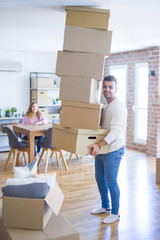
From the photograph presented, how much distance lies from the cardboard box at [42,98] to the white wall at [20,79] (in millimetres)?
170

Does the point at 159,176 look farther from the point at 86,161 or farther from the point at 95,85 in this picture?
the point at 95,85

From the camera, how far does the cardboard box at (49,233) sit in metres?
2.29

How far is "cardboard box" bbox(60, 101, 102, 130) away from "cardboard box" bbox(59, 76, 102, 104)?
0.05 metres

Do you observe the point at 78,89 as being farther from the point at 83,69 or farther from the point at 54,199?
the point at 54,199

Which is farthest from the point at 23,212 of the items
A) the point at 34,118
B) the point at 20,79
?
the point at 20,79

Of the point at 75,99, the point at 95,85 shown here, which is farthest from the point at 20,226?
the point at 95,85

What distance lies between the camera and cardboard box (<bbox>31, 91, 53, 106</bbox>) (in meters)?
7.65

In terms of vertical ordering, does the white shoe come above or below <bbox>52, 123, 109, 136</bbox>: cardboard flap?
below

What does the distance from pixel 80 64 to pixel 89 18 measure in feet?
1.47

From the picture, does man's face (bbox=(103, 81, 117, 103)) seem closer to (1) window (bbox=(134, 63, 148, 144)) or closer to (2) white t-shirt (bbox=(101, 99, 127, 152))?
(2) white t-shirt (bbox=(101, 99, 127, 152))

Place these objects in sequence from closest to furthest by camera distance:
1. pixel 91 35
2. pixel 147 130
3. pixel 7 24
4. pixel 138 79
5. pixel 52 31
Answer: pixel 91 35 < pixel 7 24 < pixel 52 31 < pixel 147 130 < pixel 138 79

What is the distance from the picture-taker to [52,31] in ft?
15.5

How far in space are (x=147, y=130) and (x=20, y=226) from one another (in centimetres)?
471

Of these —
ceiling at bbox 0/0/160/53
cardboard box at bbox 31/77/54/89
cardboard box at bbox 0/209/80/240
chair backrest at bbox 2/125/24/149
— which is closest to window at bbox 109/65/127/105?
ceiling at bbox 0/0/160/53
